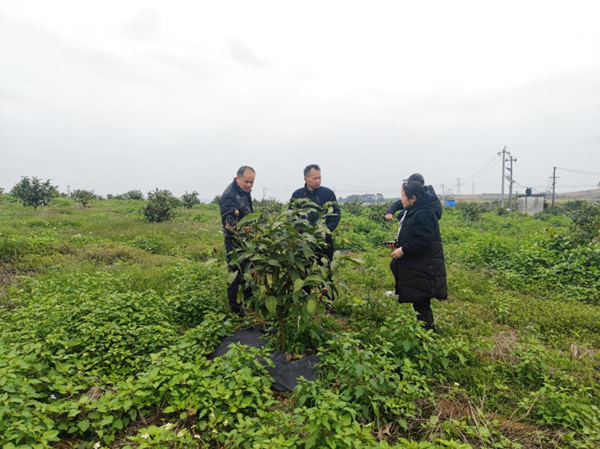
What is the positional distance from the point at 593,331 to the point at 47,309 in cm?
587

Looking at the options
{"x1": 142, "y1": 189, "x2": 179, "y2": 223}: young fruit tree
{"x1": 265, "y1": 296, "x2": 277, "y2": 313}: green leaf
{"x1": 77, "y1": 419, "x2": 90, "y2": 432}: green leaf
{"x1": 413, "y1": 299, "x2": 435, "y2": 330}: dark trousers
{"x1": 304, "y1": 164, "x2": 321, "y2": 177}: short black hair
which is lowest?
{"x1": 77, "y1": 419, "x2": 90, "y2": 432}: green leaf

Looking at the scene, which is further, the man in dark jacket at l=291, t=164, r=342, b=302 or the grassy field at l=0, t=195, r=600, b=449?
the man in dark jacket at l=291, t=164, r=342, b=302

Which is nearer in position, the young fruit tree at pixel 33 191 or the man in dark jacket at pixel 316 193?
the man in dark jacket at pixel 316 193

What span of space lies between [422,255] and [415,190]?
0.66m

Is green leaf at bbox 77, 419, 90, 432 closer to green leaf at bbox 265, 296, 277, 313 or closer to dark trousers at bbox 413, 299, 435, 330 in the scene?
green leaf at bbox 265, 296, 277, 313

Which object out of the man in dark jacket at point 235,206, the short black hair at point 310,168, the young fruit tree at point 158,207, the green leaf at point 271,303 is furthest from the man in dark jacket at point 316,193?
the young fruit tree at point 158,207

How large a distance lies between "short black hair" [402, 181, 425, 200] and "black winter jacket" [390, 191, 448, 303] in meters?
0.05

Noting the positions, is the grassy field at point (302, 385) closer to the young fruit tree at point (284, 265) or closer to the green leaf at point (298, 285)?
the young fruit tree at point (284, 265)

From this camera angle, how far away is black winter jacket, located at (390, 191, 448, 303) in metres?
3.29

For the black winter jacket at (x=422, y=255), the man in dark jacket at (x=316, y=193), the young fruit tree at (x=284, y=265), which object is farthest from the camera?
the man in dark jacket at (x=316, y=193)

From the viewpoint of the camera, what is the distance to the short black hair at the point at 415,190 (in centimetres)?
339

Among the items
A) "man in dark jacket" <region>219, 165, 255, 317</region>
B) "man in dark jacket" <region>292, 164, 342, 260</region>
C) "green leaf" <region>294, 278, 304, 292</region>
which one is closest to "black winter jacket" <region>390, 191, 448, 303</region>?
"man in dark jacket" <region>292, 164, 342, 260</region>

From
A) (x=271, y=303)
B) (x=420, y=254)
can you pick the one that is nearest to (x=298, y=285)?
(x=271, y=303)

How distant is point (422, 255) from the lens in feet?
11.0
